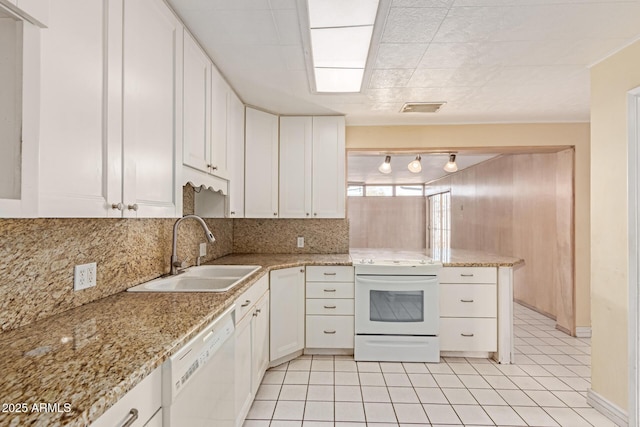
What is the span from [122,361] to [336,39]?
1912 mm

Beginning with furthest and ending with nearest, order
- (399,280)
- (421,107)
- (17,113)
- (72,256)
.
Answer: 1. (421,107)
2. (399,280)
3. (72,256)
4. (17,113)

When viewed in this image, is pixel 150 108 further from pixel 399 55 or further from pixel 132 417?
pixel 399 55

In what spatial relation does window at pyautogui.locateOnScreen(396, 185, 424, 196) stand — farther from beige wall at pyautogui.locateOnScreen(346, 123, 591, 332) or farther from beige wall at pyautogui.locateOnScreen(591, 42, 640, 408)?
beige wall at pyautogui.locateOnScreen(591, 42, 640, 408)

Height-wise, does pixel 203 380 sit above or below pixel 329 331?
above

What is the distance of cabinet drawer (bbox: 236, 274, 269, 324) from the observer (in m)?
1.83

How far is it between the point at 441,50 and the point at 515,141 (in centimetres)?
209

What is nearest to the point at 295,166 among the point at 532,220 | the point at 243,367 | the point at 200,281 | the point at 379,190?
the point at 200,281

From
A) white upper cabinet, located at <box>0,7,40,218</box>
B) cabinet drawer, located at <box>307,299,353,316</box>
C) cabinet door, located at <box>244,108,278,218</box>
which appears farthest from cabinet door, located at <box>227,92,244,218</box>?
white upper cabinet, located at <box>0,7,40,218</box>

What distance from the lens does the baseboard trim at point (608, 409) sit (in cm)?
202

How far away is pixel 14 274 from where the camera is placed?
1.14m

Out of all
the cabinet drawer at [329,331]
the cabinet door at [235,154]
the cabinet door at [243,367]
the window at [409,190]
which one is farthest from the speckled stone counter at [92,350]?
the window at [409,190]

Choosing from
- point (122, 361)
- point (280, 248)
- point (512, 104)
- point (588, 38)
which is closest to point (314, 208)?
point (280, 248)

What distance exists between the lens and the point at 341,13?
1.74m

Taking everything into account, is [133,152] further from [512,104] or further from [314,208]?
[512,104]
